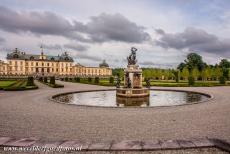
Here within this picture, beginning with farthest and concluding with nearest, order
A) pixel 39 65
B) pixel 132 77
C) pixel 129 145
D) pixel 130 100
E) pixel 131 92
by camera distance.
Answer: pixel 39 65 < pixel 132 77 < pixel 131 92 < pixel 130 100 < pixel 129 145

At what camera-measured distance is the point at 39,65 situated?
415 feet

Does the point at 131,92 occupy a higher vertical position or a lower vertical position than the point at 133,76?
lower

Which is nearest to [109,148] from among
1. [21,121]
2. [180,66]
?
[21,121]

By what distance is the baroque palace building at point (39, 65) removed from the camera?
120 m

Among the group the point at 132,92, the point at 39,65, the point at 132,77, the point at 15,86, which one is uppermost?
the point at 39,65

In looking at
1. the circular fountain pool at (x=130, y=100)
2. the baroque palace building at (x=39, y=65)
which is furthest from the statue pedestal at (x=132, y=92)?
the baroque palace building at (x=39, y=65)

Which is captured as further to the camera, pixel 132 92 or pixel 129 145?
pixel 132 92

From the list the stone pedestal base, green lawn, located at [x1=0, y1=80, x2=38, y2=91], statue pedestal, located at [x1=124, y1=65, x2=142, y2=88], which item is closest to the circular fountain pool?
the stone pedestal base

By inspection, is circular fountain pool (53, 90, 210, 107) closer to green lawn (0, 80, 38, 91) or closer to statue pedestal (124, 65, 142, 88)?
statue pedestal (124, 65, 142, 88)

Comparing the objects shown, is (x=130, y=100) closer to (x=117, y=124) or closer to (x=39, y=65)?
(x=117, y=124)

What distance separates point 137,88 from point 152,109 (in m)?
10.6

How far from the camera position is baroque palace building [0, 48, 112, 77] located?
119500 mm

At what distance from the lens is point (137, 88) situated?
25219 mm

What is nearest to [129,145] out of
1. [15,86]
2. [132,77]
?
[132,77]
